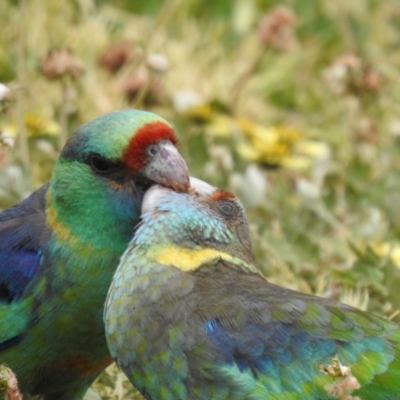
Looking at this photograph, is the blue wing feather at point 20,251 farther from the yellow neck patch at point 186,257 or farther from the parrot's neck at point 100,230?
the yellow neck patch at point 186,257

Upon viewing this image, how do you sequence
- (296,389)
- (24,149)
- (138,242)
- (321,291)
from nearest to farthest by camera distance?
(296,389)
(138,242)
(321,291)
(24,149)

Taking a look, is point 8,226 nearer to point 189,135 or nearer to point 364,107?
point 189,135

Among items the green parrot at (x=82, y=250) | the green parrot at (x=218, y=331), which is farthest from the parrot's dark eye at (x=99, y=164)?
the green parrot at (x=218, y=331)

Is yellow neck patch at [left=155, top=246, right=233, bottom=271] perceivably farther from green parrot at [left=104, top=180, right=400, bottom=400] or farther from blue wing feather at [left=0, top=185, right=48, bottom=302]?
blue wing feather at [left=0, top=185, right=48, bottom=302]

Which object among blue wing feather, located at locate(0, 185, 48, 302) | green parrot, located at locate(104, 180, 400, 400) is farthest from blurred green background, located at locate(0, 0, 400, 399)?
green parrot, located at locate(104, 180, 400, 400)

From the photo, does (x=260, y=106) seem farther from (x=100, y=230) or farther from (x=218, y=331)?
(x=218, y=331)

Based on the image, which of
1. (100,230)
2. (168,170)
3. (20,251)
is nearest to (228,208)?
(168,170)

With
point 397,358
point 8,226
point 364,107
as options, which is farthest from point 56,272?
point 364,107
